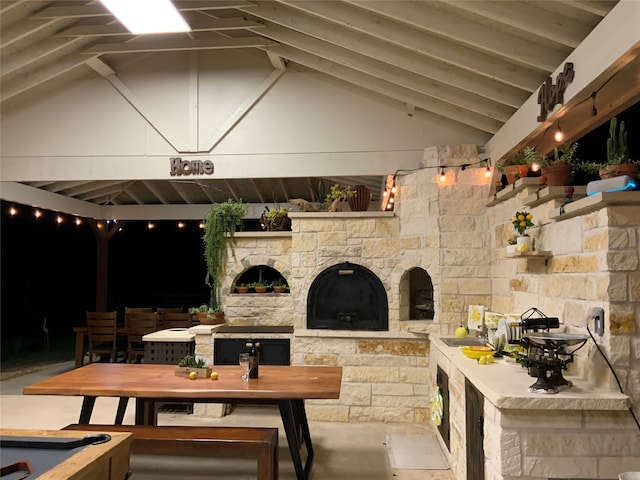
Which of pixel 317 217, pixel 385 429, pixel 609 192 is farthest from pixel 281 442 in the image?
pixel 609 192

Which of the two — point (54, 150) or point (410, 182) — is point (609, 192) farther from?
point (54, 150)

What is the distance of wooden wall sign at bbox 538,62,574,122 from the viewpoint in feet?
10.7

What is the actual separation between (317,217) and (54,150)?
351cm

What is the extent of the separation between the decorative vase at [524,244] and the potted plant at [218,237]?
378cm

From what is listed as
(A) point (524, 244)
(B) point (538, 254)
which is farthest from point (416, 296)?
(B) point (538, 254)

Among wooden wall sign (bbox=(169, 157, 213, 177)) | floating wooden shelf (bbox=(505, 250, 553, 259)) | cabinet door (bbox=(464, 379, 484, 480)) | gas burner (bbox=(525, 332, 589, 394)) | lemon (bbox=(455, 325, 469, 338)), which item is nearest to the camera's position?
gas burner (bbox=(525, 332, 589, 394))

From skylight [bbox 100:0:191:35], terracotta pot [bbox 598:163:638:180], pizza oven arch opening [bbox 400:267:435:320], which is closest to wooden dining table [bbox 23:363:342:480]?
pizza oven arch opening [bbox 400:267:435:320]

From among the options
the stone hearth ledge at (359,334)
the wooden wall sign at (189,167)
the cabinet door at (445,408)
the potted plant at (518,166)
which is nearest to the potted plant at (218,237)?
the wooden wall sign at (189,167)

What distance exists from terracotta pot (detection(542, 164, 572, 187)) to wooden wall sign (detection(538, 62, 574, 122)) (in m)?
0.45

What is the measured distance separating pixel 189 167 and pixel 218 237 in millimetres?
988

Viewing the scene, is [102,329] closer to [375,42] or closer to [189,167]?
[189,167]

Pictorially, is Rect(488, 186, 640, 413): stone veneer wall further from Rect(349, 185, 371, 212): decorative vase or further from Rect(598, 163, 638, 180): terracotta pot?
Rect(349, 185, 371, 212): decorative vase

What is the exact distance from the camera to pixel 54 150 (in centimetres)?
610

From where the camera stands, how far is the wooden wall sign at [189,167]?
5891mm
